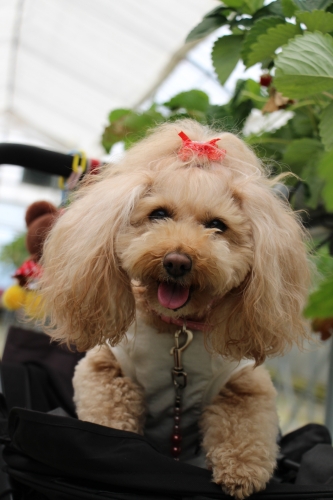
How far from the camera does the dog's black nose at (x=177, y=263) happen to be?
687 mm

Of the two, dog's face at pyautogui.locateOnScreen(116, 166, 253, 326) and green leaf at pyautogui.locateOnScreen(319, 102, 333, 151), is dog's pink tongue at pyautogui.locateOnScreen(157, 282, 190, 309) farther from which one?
green leaf at pyautogui.locateOnScreen(319, 102, 333, 151)

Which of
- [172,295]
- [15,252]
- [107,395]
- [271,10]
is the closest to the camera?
[172,295]

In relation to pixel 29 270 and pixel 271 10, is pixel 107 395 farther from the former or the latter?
pixel 271 10

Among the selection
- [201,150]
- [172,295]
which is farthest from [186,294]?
[201,150]

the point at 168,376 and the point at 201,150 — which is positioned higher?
the point at 201,150

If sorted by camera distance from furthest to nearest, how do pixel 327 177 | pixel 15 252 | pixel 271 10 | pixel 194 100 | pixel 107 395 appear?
pixel 15 252
pixel 194 100
pixel 271 10
pixel 107 395
pixel 327 177

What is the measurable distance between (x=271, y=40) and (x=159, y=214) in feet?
1.10

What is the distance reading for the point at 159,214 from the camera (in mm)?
785

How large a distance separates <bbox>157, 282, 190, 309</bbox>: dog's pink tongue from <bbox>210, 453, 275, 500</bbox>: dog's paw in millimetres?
238

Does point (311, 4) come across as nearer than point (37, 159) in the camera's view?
Yes

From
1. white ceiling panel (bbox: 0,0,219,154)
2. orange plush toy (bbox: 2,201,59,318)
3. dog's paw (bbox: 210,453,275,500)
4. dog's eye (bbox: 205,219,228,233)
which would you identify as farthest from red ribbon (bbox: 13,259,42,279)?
white ceiling panel (bbox: 0,0,219,154)

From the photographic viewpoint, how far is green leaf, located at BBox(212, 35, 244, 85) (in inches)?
37.5

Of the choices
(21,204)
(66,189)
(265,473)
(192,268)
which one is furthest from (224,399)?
(21,204)

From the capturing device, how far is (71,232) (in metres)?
0.82
